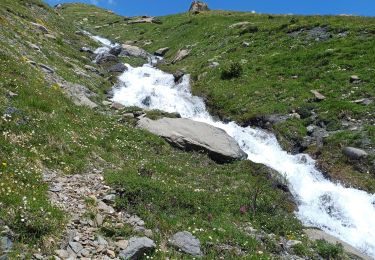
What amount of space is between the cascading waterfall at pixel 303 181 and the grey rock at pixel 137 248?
31.4 ft

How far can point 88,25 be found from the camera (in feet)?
300

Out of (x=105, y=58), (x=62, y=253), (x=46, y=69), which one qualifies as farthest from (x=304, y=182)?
(x=105, y=58)

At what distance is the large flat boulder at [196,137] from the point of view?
82.1 feet

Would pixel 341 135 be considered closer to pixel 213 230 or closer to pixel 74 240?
pixel 213 230

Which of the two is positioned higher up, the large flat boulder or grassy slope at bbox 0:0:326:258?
the large flat boulder

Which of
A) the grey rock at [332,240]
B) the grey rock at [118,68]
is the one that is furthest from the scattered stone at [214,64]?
the grey rock at [332,240]

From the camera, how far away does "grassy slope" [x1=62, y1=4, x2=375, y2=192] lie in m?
26.8

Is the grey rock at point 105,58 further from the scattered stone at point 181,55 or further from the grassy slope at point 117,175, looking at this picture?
the grassy slope at point 117,175

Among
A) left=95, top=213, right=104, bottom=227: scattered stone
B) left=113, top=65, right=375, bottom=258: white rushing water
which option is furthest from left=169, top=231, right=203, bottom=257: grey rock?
left=113, top=65, right=375, bottom=258: white rushing water

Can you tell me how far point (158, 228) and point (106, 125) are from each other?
1033 cm

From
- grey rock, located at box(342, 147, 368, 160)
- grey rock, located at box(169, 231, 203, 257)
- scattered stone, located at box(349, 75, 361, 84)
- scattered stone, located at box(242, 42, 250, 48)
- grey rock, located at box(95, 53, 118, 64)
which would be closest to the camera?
grey rock, located at box(169, 231, 203, 257)

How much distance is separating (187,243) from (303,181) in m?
12.1

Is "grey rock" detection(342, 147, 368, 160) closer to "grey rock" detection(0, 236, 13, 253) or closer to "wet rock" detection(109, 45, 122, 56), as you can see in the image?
"grey rock" detection(0, 236, 13, 253)

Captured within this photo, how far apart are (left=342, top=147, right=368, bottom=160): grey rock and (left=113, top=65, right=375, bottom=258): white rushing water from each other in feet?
7.20
